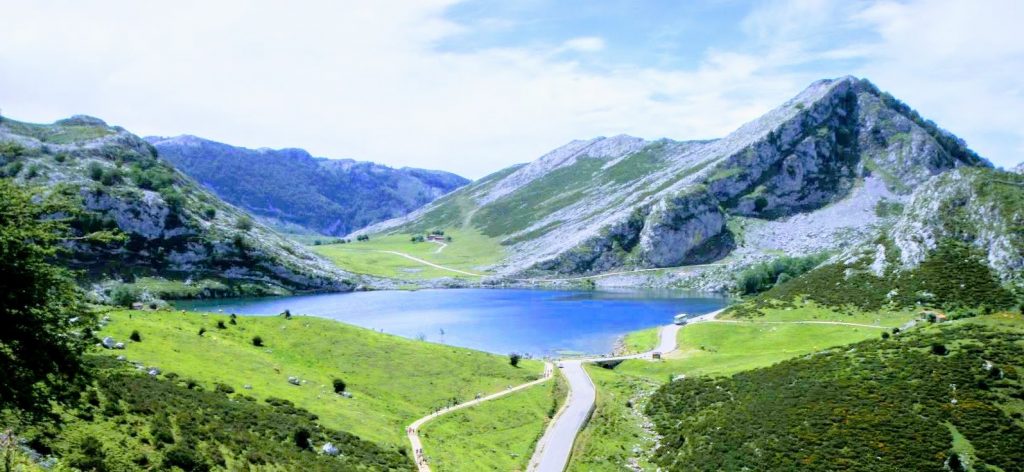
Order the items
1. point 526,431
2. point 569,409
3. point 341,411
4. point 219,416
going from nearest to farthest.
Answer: point 219,416 < point 341,411 < point 526,431 < point 569,409

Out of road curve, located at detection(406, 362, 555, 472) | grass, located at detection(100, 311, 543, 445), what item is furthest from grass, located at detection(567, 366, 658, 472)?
grass, located at detection(100, 311, 543, 445)

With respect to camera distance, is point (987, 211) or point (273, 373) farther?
point (987, 211)

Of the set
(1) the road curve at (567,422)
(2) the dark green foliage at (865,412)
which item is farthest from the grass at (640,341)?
(2) the dark green foliage at (865,412)

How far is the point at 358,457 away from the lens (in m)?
40.2

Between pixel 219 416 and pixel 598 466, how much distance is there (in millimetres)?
29505

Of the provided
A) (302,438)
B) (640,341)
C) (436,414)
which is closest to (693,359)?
(640,341)

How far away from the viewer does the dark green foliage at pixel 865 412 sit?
150 ft

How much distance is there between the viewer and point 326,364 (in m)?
69.4

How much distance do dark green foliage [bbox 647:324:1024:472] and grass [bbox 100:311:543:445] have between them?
2325 centimetres

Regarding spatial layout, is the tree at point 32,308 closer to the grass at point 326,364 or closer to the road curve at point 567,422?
the grass at point 326,364

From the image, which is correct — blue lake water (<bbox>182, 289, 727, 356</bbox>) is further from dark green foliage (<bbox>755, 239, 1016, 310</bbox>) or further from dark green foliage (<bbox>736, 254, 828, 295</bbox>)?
dark green foliage (<bbox>755, 239, 1016, 310</bbox>)

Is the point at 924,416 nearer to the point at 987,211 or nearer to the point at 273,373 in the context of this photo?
the point at 273,373

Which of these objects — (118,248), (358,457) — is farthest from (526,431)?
(118,248)

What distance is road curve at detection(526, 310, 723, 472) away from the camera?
1981 inches
